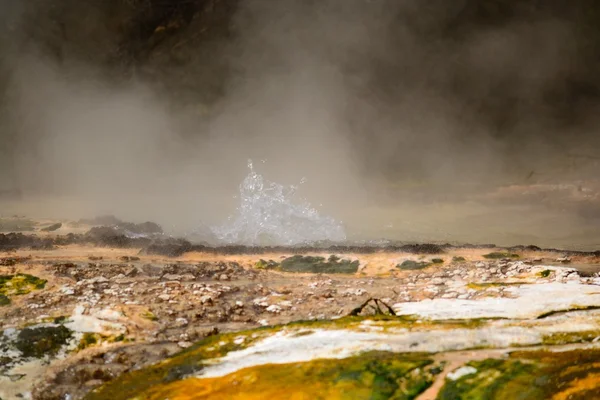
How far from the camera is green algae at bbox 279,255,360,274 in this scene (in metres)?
12.2

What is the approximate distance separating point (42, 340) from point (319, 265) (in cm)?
665

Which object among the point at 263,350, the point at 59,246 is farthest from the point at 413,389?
the point at 59,246

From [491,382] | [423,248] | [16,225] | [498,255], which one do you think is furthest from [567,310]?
[16,225]

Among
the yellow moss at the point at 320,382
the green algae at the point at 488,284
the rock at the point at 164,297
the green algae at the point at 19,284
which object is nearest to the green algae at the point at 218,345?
the yellow moss at the point at 320,382

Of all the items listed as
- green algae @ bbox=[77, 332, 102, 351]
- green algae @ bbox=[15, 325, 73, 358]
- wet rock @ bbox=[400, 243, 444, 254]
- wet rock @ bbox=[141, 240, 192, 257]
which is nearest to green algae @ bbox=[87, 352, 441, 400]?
green algae @ bbox=[77, 332, 102, 351]

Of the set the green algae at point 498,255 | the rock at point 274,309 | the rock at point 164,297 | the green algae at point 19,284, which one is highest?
the green algae at point 498,255

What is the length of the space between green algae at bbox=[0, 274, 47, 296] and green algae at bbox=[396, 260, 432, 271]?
27.7 feet

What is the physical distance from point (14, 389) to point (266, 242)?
8446 millimetres

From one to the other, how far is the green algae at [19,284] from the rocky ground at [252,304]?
0.16 ft

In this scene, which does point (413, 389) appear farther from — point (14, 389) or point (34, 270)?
point (34, 270)

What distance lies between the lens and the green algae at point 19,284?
33.0 ft

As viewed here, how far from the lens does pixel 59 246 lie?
13695 millimetres

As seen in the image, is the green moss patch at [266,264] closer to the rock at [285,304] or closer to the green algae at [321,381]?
the rock at [285,304]

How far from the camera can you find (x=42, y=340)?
793 cm
